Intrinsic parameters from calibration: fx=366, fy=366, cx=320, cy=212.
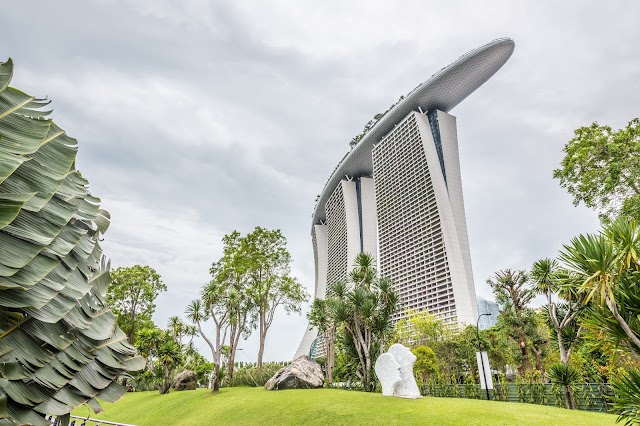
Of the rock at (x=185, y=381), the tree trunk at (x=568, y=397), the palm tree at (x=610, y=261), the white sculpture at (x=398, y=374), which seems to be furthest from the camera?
the rock at (x=185, y=381)

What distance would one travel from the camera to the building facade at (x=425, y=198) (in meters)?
38.8

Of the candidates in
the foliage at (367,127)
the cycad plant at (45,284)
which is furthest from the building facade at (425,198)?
the cycad plant at (45,284)

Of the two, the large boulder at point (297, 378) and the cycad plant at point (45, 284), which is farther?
the large boulder at point (297, 378)

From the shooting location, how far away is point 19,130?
277cm

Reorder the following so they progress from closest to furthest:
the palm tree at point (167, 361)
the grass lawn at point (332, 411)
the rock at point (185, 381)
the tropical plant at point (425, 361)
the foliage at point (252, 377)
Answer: the grass lawn at point (332, 411), the foliage at point (252, 377), the palm tree at point (167, 361), the rock at point (185, 381), the tropical plant at point (425, 361)

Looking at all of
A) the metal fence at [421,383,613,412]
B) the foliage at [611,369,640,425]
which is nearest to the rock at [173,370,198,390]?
the metal fence at [421,383,613,412]

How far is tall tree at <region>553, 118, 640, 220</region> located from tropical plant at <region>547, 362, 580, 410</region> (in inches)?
277

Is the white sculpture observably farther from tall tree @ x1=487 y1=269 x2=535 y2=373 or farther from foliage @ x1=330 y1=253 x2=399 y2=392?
tall tree @ x1=487 y1=269 x2=535 y2=373

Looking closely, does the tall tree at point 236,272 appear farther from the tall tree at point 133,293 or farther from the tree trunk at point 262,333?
the tall tree at point 133,293

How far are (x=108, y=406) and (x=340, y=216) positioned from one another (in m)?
48.1

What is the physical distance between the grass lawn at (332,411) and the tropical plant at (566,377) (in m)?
2.03

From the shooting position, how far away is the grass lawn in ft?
33.4

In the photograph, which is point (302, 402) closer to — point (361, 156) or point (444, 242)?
point (444, 242)

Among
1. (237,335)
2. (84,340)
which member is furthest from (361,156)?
(84,340)
